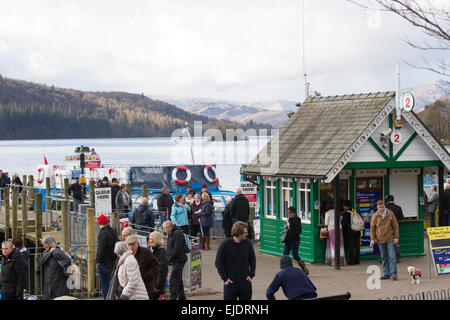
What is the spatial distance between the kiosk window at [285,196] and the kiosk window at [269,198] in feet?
1.48

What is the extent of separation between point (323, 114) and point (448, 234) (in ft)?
19.8

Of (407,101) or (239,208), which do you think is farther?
(239,208)

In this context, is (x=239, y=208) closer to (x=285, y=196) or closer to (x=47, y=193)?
(x=285, y=196)

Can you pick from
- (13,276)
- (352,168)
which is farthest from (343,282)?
(13,276)

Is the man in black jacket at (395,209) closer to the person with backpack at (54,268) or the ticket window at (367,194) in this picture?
the ticket window at (367,194)

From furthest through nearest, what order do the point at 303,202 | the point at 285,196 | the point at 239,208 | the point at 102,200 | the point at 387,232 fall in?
the point at 239,208
the point at 285,196
the point at 303,202
the point at 102,200
the point at 387,232

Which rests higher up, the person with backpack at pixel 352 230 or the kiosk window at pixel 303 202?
the kiosk window at pixel 303 202

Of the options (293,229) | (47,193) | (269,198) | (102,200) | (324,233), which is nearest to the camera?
(293,229)

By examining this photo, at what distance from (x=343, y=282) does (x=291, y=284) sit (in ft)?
20.0

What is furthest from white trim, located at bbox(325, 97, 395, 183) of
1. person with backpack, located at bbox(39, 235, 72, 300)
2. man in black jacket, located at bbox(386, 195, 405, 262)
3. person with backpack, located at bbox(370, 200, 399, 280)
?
person with backpack, located at bbox(39, 235, 72, 300)

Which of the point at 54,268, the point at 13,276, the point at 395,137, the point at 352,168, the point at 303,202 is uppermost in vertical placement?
the point at 395,137

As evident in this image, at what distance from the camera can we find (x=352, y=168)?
17.8 metres

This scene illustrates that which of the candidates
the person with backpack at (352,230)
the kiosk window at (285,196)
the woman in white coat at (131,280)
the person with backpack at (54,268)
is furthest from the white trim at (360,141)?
the woman in white coat at (131,280)

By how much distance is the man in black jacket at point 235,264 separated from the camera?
1073 cm
